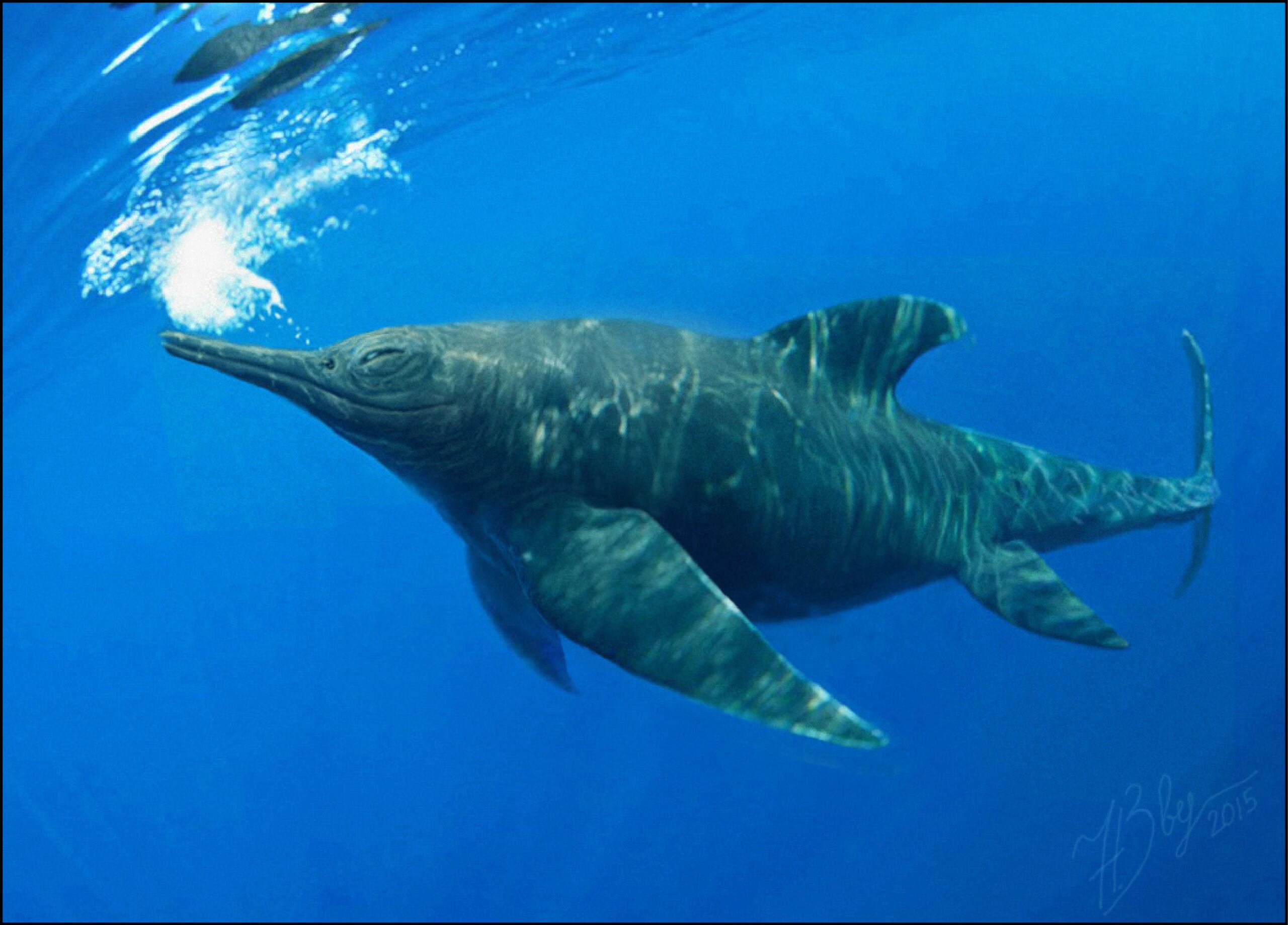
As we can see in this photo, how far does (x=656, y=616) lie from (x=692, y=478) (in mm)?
952

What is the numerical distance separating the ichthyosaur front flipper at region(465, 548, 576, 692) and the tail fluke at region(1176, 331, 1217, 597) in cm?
511

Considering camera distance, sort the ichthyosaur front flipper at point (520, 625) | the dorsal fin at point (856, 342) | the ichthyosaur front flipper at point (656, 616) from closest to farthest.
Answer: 1. the ichthyosaur front flipper at point (656, 616)
2. the dorsal fin at point (856, 342)
3. the ichthyosaur front flipper at point (520, 625)

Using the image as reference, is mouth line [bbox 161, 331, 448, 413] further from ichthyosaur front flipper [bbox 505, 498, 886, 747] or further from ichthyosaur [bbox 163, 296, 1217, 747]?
ichthyosaur front flipper [bbox 505, 498, 886, 747]

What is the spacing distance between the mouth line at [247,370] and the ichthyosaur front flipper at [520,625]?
1487mm

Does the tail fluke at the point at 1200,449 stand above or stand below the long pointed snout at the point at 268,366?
below

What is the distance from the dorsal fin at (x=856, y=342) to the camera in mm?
4949

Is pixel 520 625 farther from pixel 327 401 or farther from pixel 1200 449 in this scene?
pixel 1200 449

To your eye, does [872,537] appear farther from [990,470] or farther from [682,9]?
[682,9]

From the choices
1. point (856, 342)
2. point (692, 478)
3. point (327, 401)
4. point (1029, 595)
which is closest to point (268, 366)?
point (327, 401)

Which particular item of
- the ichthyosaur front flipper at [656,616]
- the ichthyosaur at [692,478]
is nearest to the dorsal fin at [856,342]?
the ichthyosaur at [692,478]

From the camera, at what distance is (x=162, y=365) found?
27516 mm

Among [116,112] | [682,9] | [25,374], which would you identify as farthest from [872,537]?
[25,374]

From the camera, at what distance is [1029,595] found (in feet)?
17.3
